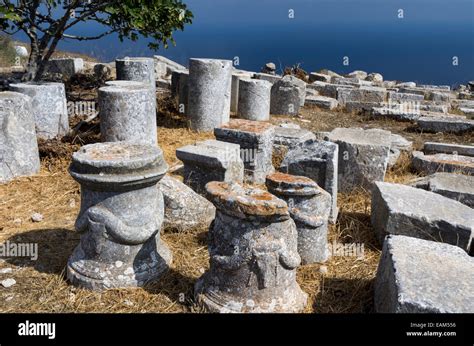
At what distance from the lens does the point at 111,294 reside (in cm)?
325

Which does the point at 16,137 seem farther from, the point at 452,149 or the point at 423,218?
the point at 452,149

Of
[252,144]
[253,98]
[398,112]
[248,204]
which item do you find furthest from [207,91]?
[248,204]

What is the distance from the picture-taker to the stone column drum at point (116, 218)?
3.16 metres

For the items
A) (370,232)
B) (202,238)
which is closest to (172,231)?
(202,238)

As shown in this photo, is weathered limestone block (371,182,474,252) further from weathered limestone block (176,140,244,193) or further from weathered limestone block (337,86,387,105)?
weathered limestone block (337,86,387,105)

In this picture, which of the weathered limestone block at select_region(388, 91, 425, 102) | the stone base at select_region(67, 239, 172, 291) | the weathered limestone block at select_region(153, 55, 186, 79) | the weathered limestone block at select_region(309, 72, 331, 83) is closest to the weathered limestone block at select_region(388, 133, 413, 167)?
the stone base at select_region(67, 239, 172, 291)

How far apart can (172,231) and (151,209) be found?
92 centimetres

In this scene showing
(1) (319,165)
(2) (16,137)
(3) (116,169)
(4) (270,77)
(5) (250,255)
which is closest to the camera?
(5) (250,255)

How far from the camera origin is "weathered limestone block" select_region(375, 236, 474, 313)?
2.51 meters

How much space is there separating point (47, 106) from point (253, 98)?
4.46 metres

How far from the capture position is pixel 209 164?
199 inches

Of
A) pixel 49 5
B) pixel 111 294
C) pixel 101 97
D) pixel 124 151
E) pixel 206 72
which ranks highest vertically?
pixel 49 5

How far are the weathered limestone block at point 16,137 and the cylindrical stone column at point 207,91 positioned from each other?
3319 millimetres

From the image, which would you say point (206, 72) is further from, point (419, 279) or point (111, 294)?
point (419, 279)
